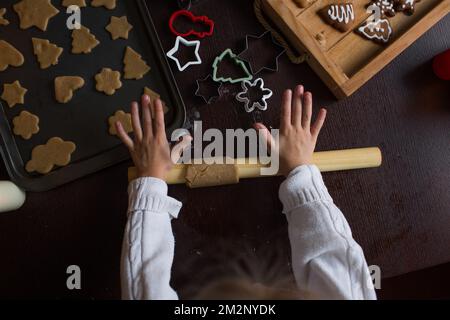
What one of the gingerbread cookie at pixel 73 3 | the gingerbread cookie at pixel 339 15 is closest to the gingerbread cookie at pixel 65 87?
the gingerbread cookie at pixel 73 3

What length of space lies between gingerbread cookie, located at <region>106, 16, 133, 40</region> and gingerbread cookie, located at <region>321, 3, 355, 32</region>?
316mm

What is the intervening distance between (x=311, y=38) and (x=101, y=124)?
0.35 meters

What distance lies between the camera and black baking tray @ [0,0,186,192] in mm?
605

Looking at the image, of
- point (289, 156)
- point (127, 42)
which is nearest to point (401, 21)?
point (289, 156)

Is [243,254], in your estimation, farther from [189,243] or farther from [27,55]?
[27,55]

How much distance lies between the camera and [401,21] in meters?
0.68

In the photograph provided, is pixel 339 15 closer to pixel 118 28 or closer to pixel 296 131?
pixel 296 131

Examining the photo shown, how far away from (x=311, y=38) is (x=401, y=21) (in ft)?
0.58

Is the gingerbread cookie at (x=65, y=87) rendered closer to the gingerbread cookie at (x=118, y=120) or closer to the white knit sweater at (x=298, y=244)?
the gingerbread cookie at (x=118, y=120)

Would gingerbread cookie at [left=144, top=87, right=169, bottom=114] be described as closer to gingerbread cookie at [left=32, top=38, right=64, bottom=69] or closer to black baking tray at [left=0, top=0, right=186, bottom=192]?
black baking tray at [left=0, top=0, right=186, bottom=192]

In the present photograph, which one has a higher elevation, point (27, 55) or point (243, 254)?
point (27, 55)

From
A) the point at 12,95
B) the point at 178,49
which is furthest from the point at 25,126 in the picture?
the point at 178,49

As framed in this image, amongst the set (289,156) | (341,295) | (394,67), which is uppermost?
(394,67)
